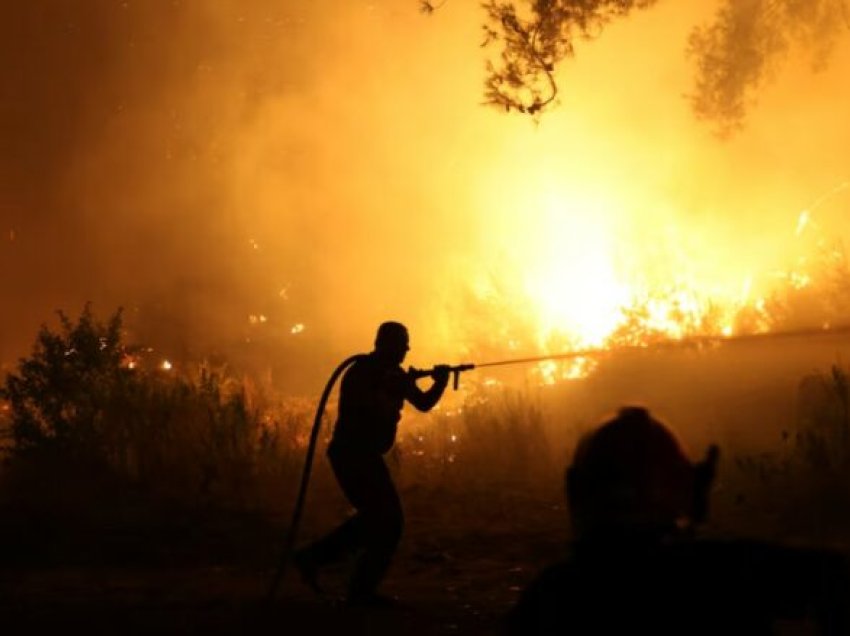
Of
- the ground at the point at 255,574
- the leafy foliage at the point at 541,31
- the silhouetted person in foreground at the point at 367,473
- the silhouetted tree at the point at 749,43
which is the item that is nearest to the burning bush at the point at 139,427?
the ground at the point at 255,574

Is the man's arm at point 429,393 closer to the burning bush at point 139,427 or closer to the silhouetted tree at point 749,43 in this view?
the burning bush at point 139,427

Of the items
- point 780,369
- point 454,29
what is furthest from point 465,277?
point 780,369

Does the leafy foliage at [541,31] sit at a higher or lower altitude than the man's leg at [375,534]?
higher

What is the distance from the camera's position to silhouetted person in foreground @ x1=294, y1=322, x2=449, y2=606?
5.92 meters

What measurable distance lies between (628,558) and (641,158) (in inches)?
638

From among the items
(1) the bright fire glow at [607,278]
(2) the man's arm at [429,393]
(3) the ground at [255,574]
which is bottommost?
(3) the ground at [255,574]

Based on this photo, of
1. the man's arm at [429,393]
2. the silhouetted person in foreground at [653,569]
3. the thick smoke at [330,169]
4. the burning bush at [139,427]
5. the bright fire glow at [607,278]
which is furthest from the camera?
the thick smoke at [330,169]

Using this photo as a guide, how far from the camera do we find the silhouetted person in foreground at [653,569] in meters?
1.81

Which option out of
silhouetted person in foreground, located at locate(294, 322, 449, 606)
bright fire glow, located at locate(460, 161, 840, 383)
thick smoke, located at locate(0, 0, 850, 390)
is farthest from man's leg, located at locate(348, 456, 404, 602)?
thick smoke, located at locate(0, 0, 850, 390)

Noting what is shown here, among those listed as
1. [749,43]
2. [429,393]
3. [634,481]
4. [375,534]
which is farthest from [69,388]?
[634,481]

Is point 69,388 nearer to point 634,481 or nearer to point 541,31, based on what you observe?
point 541,31

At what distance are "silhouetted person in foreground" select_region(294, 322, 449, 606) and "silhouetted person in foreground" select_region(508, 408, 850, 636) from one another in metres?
4.09

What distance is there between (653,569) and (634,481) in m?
0.17

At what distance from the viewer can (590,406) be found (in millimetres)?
12031
